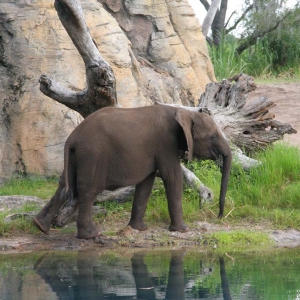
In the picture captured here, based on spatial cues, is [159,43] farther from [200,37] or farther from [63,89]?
[63,89]

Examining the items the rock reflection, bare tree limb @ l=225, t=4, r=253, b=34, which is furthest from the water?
bare tree limb @ l=225, t=4, r=253, b=34

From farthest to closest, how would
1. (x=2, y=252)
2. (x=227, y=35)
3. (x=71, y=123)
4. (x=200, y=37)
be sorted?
(x=227, y=35), (x=200, y=37), (x=71, y=123), (x=2, y=252)

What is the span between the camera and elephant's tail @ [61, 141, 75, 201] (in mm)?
7840

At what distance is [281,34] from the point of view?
2059cm

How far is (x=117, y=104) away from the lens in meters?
8.74

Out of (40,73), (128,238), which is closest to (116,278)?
(128,238)

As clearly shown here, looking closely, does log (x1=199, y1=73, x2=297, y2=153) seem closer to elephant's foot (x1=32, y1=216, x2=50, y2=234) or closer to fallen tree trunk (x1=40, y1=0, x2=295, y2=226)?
fallen tree trunk (x1=40, y1=0, x2=295, y2=226)

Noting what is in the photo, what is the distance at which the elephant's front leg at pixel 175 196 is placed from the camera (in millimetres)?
8266

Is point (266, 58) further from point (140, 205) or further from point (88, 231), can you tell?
point (88, 231)

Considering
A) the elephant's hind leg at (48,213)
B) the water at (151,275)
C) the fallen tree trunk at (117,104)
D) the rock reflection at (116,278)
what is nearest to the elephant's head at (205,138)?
the fallen tree trunk at (117,104)

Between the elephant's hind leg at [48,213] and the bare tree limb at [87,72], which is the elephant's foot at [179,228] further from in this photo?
the bare tree limb at [87,72]

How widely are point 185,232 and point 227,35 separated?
17.2 meters

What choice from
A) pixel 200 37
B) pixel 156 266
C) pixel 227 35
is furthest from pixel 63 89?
pixel 227 35

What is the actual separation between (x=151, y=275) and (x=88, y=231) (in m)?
1.51
